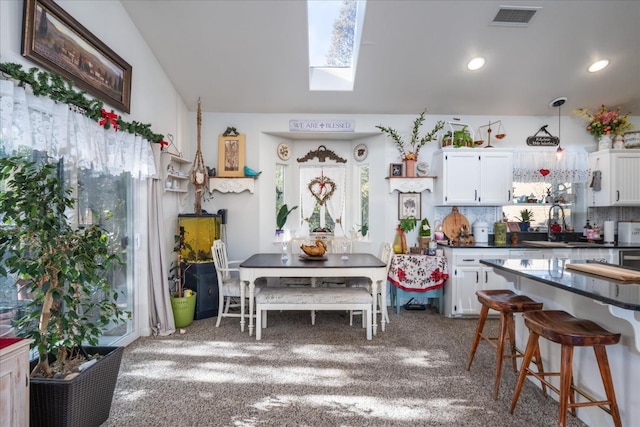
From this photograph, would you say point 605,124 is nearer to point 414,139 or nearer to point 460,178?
point 460,178

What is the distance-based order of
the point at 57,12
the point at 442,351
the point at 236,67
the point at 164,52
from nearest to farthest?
1. the point at 57,12
2. the point at 442,351
3. the point at 164,52
4. the point at 236,67

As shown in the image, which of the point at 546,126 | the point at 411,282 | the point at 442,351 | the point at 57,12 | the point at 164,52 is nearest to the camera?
the point at 57,12

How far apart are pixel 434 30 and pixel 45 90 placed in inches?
133

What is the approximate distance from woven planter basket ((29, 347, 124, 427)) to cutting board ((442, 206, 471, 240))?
4.14m

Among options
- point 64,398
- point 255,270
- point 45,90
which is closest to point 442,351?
point 255,270

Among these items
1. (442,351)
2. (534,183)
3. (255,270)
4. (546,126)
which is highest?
(546,126)

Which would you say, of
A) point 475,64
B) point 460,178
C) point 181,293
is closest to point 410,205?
point 460,178

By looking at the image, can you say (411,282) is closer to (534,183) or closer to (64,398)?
(534,183)

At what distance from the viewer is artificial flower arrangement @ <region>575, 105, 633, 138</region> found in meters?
4.58

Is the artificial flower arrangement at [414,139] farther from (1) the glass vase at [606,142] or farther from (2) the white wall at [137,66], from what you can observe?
(2) the white wall at [137,66]

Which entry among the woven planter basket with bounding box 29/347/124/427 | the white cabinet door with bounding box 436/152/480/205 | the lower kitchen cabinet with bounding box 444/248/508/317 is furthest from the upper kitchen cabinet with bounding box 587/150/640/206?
the woven planter basket with bounding box 29/347/124/427

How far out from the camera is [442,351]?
3.24 metres

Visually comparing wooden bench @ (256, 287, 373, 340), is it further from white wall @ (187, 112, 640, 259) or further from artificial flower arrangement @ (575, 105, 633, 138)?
artificial flower arrangement @ (575, 105, 633, 138)

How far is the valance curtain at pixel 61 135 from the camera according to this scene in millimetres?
1893
